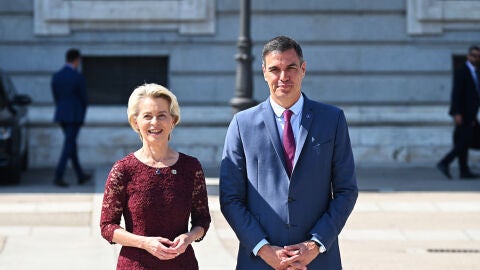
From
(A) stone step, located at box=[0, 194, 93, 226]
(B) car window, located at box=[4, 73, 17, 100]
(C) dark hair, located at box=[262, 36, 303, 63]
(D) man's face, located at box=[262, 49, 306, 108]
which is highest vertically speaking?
(C) dark hair, located at box=[262, 36, 303, 63]

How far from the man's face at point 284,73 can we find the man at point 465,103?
1052cm

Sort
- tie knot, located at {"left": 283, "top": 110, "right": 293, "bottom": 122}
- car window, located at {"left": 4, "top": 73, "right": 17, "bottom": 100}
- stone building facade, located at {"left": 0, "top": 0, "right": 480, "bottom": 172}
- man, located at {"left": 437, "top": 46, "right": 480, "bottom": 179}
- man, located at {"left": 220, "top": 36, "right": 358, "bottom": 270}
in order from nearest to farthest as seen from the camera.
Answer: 1. man, located at {"left": 220, "top": 36, "right": 358, "bottom": 270}
2. tie knot, located at {"left": 283, "top": 110, "right": 293, "bottom": 122}
3. man, located at {"left": 437, "top": 46, "right": 480, "bottom": 179}
4. car window, located at {"left": 4, "top": 73, "right": 17, "bottom": 100}
5. stone building facade, located at {"left": 0, "top": 0, "right": 480, "bottom": 172}

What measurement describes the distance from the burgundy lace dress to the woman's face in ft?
0.46

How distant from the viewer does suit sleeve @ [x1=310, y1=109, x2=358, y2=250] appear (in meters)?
5.00

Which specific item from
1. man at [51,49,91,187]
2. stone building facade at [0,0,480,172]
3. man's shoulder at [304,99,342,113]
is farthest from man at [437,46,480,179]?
man's shoulder at [304,99,342,113]

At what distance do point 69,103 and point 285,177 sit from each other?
400 inches

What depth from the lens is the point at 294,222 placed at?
497 centimetres

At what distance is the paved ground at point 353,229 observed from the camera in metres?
9.40

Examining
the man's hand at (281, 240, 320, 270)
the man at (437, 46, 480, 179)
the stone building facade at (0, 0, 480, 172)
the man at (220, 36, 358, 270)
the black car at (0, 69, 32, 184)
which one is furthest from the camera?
the stone building facade at (0, 0, 480, 172)

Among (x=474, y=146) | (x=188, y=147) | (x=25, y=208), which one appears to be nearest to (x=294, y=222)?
(x=25, y=208)

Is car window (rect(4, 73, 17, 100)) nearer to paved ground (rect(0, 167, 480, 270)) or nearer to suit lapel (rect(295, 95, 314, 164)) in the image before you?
paved ground (rect(0, 167, 480, 270))

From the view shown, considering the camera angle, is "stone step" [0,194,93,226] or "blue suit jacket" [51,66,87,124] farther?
"blue suit jacket" [51,66,87,124]

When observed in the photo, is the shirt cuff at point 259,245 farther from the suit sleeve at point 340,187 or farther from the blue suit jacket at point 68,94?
the blue suit jacket at point 68,94

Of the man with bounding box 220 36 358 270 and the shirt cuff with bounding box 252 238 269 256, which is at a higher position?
the man with bounding box 220 36 358 270
